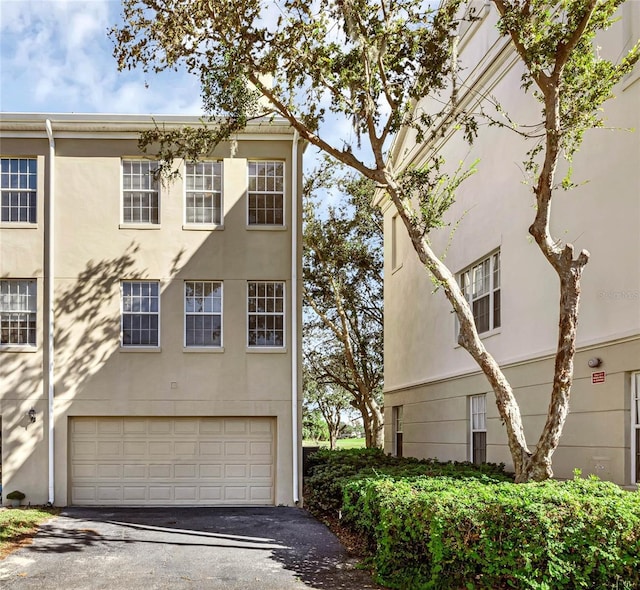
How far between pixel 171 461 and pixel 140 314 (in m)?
3.36

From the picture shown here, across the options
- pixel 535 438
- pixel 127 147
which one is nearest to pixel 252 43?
pixel 127 147

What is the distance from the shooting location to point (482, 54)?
16.3m

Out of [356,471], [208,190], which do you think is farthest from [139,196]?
[356,471]

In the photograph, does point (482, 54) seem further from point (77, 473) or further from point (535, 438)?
point (77, 473)

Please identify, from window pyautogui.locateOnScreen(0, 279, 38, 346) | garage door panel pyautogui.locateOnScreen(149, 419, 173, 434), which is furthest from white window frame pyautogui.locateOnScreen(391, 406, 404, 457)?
window pyautogui.locateOnScreen(0, 279, 38, 346)

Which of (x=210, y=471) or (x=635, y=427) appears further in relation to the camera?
(x=210, y=471)

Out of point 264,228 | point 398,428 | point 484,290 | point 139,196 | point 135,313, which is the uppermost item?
point 139,196

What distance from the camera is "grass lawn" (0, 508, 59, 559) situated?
463 inches

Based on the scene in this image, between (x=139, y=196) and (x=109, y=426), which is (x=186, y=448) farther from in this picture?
(x=139, y=196)

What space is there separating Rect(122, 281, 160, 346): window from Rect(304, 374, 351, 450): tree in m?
21.6

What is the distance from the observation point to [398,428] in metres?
22.9

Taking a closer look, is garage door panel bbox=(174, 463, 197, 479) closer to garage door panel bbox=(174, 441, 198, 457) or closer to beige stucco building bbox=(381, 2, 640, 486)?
garage door panel bbox=(174, 441, 198, 457)

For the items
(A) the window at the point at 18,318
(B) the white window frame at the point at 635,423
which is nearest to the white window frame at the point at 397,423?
(A) the window at the point at 18,318

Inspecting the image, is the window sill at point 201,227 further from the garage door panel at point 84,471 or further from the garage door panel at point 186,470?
the garage door panel at point 84,471
